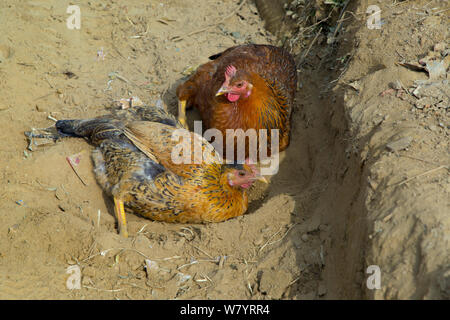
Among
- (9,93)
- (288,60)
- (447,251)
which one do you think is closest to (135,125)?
(9,93)

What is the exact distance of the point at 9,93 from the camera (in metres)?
5.03

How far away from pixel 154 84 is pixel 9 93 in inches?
70.8

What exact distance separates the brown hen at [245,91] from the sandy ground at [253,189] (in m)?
0.31

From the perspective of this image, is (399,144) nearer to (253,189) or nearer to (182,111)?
(253,189)

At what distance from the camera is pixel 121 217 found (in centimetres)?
410

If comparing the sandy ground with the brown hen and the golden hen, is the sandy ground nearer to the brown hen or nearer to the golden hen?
the golden hen

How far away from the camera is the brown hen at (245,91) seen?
464cm

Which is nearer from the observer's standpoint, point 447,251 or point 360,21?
point 447,251

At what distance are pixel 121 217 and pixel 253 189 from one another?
5.26ft

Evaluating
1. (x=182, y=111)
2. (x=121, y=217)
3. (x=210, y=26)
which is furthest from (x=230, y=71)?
(x=210, y=26)

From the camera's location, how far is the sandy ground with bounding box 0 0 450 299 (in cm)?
295

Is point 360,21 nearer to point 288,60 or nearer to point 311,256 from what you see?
point 288,60

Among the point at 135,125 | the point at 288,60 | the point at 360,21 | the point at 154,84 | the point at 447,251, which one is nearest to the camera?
the point at 447,251

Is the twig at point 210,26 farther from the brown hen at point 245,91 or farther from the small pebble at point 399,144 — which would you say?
the small pebble at point 399,144
